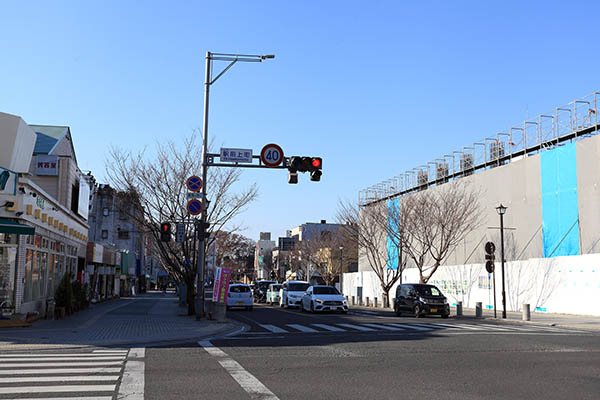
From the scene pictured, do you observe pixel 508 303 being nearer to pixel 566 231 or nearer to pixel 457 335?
pixel 566 231

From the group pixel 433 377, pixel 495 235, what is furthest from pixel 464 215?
pixel 433 377

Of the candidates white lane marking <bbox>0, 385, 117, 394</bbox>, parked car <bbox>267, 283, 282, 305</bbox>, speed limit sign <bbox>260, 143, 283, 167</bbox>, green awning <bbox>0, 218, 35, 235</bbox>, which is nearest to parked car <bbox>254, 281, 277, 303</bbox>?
parked car <bbox>267, 283, 282, 305</bbox>

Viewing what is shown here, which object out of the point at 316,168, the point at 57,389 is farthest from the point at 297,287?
the point at 57,389

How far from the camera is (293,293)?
38469 mm

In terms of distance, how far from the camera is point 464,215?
45531 mm

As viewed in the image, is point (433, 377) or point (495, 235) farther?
point (495, 235)

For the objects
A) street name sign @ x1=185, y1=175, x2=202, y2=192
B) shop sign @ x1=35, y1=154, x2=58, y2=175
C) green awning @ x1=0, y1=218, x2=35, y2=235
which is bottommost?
green awning @ x1=0, y1=218, x2=35, y2=235

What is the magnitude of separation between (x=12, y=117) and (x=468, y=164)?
130ft

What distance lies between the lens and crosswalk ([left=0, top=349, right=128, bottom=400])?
812 centimetres

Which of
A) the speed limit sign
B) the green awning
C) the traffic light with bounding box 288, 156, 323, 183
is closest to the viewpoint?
the green awning

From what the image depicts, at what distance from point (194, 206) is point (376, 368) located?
13.6 m

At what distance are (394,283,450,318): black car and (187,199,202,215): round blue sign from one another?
41.9ft

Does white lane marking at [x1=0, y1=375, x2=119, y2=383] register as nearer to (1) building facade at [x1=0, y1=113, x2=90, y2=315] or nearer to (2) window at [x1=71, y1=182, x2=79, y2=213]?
(1) building facade at [x1=0, y1=113, x2=90, y2=315]

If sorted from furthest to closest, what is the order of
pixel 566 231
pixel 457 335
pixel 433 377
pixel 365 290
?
pixel 365 290, pixel 566 231, pixel 457 335, pixel 433 377
